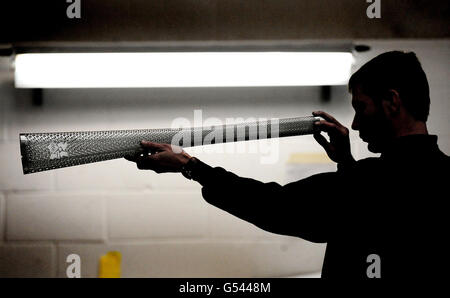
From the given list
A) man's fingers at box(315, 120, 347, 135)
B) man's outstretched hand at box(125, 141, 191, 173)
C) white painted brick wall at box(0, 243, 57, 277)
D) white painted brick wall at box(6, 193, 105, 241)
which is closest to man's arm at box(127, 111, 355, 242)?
man's outstretched hand at box(125, 141, 191, 173)

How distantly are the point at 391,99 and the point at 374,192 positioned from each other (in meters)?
0.20

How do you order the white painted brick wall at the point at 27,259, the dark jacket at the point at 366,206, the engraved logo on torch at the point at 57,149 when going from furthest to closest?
the white painted brick wall at the point at 27,259 → the engraved logo on torch at the point at 57,149 → the dark jacket at the point at 366,206

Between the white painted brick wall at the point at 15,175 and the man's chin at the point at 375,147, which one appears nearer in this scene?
the man's chin at the point at 375,147

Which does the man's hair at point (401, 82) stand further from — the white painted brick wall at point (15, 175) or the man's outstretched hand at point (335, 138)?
the white painted brick wall at point (15, 175)

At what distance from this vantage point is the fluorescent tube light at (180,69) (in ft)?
2.65

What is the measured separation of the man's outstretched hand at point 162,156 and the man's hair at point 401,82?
0.43 metres

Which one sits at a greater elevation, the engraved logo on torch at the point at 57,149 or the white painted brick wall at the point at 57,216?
the engraved logo on torch at the point at 57,149

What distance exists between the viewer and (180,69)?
81cm

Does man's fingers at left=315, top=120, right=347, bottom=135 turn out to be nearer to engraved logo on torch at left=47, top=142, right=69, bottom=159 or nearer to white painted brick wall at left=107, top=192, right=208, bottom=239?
white painted brick wall at left=107, top=192, right=208, bottom=239

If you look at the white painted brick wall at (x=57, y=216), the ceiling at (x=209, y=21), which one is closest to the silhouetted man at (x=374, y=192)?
the ceiling at (x=209, y=21)

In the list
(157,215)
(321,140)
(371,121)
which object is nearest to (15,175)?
(157,215)

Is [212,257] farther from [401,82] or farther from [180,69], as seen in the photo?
[401,82]

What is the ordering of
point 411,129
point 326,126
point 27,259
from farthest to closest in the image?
point 27,259, point 326,126, point 411,129

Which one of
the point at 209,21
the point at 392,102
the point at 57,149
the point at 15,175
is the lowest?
the point at 15,175
